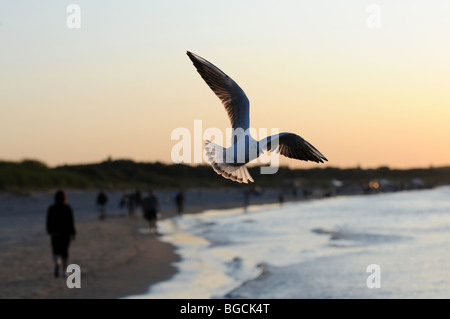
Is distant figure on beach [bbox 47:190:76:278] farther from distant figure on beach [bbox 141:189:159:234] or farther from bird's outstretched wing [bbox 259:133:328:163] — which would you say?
distant figure on beach [bbox 141:189:159:234]

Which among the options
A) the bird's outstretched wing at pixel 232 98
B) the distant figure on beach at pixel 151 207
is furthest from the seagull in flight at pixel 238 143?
the distant figure on beach at pixel 151 207

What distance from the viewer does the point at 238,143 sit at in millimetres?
6664

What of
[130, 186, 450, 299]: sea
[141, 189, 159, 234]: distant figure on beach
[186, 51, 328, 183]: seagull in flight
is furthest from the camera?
[141, 189, 159, 234]: distant figure on beach

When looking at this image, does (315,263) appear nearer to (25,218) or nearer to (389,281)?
(389,281)

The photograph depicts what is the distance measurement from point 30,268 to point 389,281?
10.9m

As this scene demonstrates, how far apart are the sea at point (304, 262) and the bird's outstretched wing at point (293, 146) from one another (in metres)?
9.45

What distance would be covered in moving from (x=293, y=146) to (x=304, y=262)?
17.1 m

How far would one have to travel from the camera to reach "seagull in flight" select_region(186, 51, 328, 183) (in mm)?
6289

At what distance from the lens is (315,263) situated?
74.9ft

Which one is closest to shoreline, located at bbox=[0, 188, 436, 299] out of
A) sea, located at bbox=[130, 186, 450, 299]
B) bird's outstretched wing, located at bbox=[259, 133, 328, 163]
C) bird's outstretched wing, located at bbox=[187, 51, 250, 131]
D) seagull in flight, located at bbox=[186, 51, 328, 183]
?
sea, located at bbox=[130, 186, 450, 299]

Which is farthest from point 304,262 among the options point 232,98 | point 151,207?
point 232,98

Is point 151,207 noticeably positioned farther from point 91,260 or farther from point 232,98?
point 232,98

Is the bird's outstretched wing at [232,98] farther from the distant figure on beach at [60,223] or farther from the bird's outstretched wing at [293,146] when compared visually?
the distant figure on beach at [60,223]

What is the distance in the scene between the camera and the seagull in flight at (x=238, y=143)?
6.29 m
